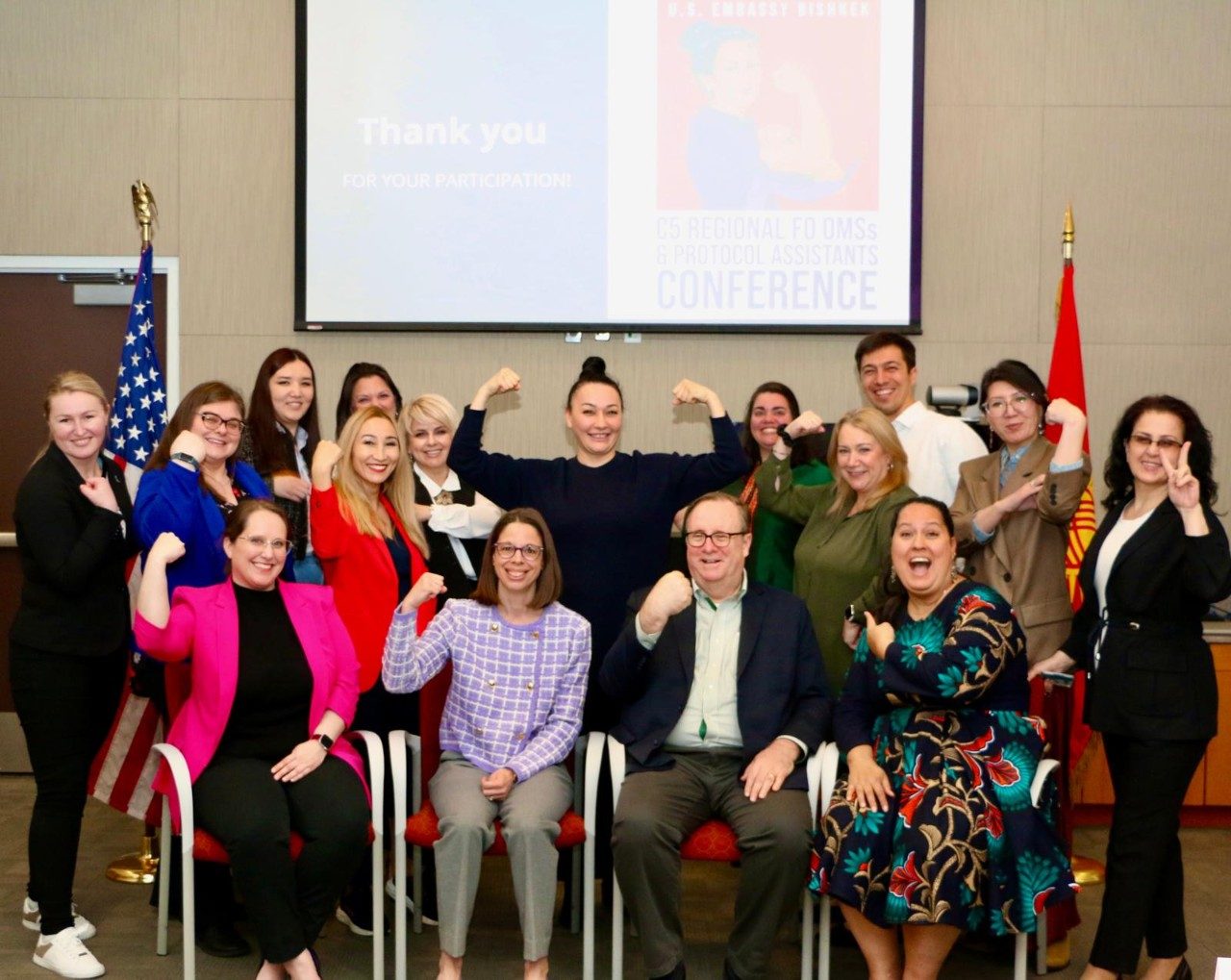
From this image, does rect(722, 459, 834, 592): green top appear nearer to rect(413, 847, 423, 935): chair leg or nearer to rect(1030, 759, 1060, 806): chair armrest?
rect(1030, 759, 1060, 806): chair armrest

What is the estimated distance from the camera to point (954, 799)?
3.13m

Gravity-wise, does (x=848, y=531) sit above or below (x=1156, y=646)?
above

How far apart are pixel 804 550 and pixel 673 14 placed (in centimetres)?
275

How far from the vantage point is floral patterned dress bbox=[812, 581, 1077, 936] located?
3.09 metres

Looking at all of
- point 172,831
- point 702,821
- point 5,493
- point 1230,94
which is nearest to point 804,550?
point 702,821

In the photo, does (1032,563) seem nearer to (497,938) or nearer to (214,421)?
(497,938)

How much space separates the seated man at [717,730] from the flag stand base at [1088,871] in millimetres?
1478

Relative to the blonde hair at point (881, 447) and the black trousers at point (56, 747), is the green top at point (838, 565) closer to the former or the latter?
the blonde hair at point (881, 447)

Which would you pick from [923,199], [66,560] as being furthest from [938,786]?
[923,199]

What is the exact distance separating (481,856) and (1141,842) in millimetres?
1581

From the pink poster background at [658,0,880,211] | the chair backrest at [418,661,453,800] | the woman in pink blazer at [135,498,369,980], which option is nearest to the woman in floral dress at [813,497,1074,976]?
the chair backrest at [418,661,453,800]

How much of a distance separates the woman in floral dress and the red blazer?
4.17 ft

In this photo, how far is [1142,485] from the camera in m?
3.37

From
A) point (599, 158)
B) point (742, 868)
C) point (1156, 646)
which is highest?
point (599, 158)
